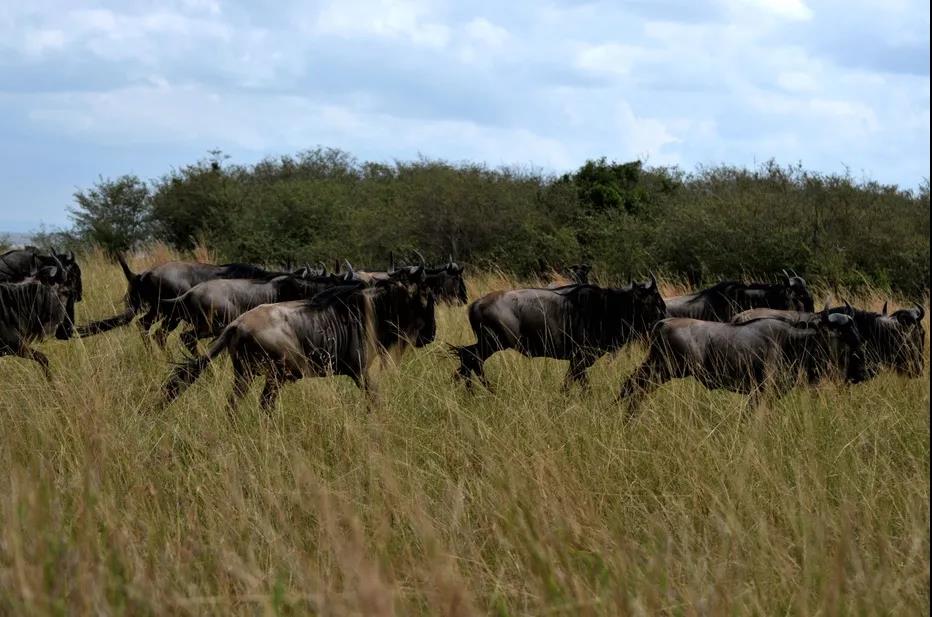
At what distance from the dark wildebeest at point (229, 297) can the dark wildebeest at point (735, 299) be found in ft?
9.23

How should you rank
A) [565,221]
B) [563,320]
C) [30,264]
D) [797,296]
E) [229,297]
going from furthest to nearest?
[565,221] < [30,264] < [229,297] < [797,296] < [563,320]

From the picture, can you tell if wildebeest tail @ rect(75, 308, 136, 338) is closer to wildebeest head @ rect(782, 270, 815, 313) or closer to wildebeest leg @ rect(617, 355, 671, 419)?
wildebeest leg @ rect(617, 355, 671, 419)

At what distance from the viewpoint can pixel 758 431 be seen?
4742mm

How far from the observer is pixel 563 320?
767cm

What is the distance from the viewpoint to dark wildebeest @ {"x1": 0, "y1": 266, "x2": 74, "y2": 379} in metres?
6.86

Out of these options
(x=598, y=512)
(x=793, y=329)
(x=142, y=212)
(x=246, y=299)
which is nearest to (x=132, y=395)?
(x=246, y=299)

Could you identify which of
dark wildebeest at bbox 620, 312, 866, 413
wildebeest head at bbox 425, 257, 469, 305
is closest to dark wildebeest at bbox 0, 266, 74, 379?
dark wildebeest at bbox 620, 312, 866, 413

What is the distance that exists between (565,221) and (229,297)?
14.3 m

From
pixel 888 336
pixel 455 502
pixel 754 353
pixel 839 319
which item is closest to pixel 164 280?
pixel 754 353

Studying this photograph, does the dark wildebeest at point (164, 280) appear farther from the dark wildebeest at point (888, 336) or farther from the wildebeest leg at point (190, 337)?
the dark wildebeest at point (888, 336)

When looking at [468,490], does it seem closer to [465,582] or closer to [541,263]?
[465,582]

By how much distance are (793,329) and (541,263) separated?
14567 mm

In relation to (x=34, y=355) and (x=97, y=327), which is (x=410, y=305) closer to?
(x=97, y=327)

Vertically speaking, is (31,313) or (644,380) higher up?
(31,313)
